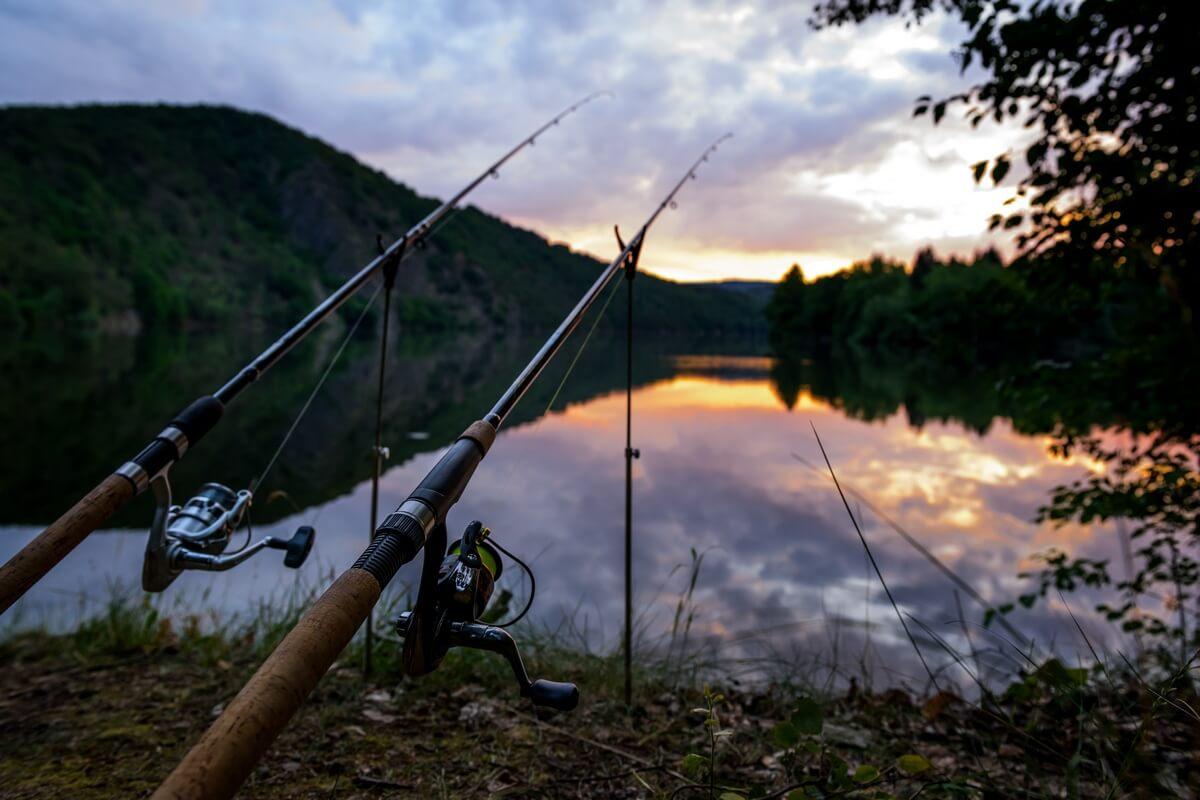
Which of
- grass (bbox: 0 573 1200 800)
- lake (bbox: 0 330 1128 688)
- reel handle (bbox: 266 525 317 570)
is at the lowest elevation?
lake (bbox: 0 330 1128 688)

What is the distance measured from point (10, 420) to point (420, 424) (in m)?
9.53

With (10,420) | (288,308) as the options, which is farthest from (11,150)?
(10,420)

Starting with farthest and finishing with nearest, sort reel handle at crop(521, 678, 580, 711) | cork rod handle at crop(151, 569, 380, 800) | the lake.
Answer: the lake
reel handle at crop(521, 678, 580, 711)
cork rod handle at crop(151, 569, 380, 800)

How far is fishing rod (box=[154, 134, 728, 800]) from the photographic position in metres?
0.80

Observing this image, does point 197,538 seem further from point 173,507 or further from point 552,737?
point 552,737

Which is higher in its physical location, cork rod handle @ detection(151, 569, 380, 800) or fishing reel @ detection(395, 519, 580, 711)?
cork rod handle @ detection(151, 569, 380, 800)

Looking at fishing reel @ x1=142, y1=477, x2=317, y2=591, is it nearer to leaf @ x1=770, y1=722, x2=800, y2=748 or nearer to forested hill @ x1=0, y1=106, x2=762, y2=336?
leaf @ x1=770, y1=722, x2=800, y2=748

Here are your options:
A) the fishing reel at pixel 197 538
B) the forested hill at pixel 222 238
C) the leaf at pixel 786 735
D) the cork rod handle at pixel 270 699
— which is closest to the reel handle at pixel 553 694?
the cork rod handle at pixel 270 699

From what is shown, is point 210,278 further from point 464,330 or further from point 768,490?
point 768,490

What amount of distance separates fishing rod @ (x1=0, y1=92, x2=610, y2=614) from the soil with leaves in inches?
31.0

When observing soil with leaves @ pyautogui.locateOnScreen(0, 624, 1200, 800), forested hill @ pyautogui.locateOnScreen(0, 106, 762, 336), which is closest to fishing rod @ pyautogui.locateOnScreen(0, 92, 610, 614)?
soil with leaves @ pyautogui.locateOnScreen(0, 624, 1200, 800)

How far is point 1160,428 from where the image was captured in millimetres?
4219

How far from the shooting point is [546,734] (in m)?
2.87

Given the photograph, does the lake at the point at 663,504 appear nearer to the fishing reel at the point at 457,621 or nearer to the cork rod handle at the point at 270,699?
the fishing reel at the point at 457,621
